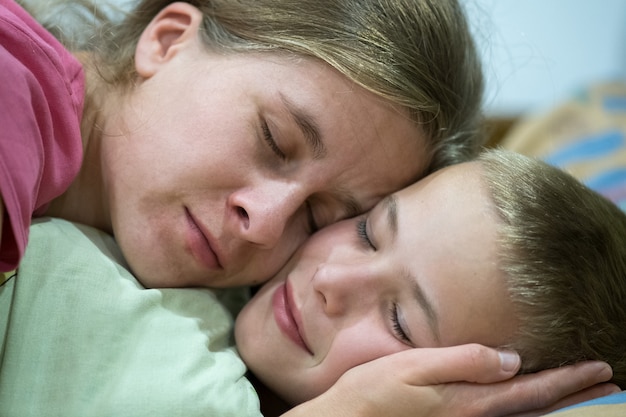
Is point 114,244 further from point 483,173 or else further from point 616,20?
point 616,20

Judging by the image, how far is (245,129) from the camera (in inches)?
38.9

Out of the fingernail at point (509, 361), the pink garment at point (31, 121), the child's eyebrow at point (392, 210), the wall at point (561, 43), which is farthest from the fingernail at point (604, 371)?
the wall at point (561, 43)

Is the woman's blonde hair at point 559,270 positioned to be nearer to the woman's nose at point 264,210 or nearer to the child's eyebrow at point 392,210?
the child's eyebrow at point 392,210

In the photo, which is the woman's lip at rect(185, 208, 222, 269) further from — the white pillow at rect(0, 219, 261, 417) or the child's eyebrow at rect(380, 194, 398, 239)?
the child's eyebrow at rect(380, 194, 398, 239)

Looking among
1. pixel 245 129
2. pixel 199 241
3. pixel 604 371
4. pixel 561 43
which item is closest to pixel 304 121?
pixel 245 129

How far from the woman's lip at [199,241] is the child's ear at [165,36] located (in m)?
0.23

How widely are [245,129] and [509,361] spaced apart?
1.39 ft

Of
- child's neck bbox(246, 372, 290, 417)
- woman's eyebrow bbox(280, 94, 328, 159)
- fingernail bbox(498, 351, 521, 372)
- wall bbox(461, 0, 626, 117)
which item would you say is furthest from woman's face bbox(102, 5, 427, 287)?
wall bbox(461, 0, 626, 117)

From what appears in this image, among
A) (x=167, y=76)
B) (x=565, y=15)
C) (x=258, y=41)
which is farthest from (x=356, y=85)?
(x=565, y=15)

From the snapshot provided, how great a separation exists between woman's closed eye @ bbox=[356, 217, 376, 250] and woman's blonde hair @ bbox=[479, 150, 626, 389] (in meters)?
0.17

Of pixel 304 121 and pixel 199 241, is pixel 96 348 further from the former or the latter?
pixel 304 121

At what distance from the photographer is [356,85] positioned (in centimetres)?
101

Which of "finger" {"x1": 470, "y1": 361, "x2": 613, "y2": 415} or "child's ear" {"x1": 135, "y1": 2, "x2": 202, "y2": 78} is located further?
"child's ear" {"x1": 135, "y1": 2, "x2": 202, "y2": 78}

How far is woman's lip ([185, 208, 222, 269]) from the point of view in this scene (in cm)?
100
